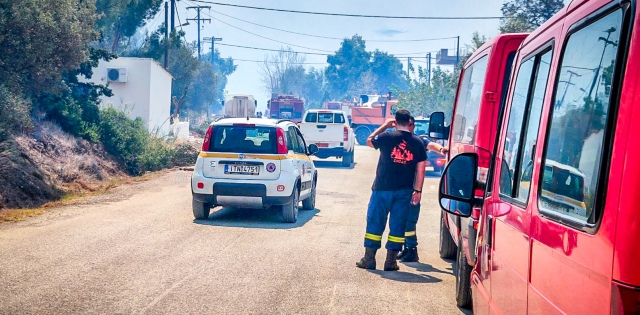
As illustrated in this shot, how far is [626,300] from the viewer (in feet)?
6.50

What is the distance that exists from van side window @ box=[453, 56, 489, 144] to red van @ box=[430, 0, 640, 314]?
9.12 ft

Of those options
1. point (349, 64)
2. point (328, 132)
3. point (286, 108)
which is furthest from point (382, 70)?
point (328, 132)

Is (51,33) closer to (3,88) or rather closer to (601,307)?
(3,88)

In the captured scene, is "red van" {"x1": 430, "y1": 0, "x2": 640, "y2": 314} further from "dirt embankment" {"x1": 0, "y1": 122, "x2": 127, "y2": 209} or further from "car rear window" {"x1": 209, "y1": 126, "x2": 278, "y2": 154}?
"dirt embankment" {"x1": 0, "y1": 122, "x2": 127, "y2": 209}

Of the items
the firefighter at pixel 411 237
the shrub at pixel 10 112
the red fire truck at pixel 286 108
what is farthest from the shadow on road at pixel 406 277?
the red fire truck at pixel 286 108

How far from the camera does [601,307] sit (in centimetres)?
207

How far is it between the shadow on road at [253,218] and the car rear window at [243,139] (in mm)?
1206

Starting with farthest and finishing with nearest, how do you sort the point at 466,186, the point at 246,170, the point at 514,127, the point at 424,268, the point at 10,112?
the point at 10,112
the point at 246,170
the point at 424,268
the point at 466,186
the point at 514,127

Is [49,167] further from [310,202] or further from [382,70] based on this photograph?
[382,70]

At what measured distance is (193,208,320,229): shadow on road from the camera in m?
11.5

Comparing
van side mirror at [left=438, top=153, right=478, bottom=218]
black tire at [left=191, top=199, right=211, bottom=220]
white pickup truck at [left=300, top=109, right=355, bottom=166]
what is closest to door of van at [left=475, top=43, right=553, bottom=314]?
van side mirror at [left=438, top=153, right=478, bottom=218]

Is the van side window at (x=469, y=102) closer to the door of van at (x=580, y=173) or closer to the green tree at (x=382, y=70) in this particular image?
the door of van at (x=580, y=173)

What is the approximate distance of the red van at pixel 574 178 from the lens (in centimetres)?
203

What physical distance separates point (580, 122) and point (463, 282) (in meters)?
4.01
